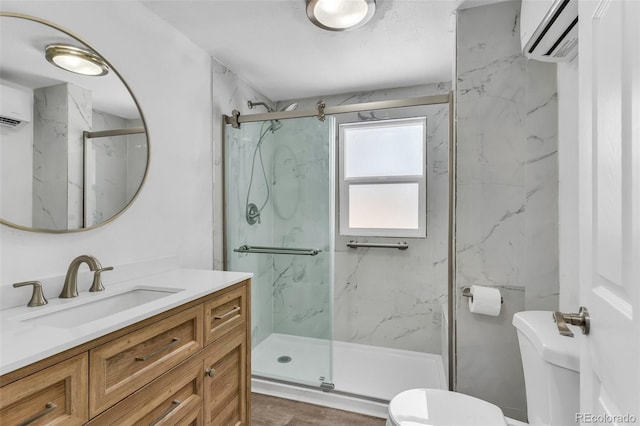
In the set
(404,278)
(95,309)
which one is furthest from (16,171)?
(404,278)

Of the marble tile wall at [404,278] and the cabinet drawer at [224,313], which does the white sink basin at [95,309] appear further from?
the marble tile wall at [404,278]

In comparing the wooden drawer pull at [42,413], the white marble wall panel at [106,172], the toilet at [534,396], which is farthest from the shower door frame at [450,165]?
the wooden drawer pull at [42,413]

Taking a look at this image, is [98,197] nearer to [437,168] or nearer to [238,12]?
[238,12]

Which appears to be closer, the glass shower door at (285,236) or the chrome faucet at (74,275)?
the chrome faucet at (74,275)

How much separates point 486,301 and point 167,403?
59.1 inches

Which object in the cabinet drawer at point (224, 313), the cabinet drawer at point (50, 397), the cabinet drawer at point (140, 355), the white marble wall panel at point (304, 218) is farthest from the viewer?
the white marble wall panel at point (304, 218)

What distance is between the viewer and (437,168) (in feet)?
8.33

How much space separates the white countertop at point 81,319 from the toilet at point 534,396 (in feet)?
3.09

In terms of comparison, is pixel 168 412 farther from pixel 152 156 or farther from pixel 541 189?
pixel 541 189

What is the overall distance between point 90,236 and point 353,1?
1.66 metres

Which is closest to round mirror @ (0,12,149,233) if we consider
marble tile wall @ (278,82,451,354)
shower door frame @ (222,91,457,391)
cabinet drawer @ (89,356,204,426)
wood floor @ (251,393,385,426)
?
cabinet drawer @ (89,356,204,426)

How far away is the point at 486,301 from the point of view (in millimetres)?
1585

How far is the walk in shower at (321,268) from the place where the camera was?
213cm

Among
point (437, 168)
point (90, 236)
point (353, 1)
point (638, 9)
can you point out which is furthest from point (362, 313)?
point (638, 9)
